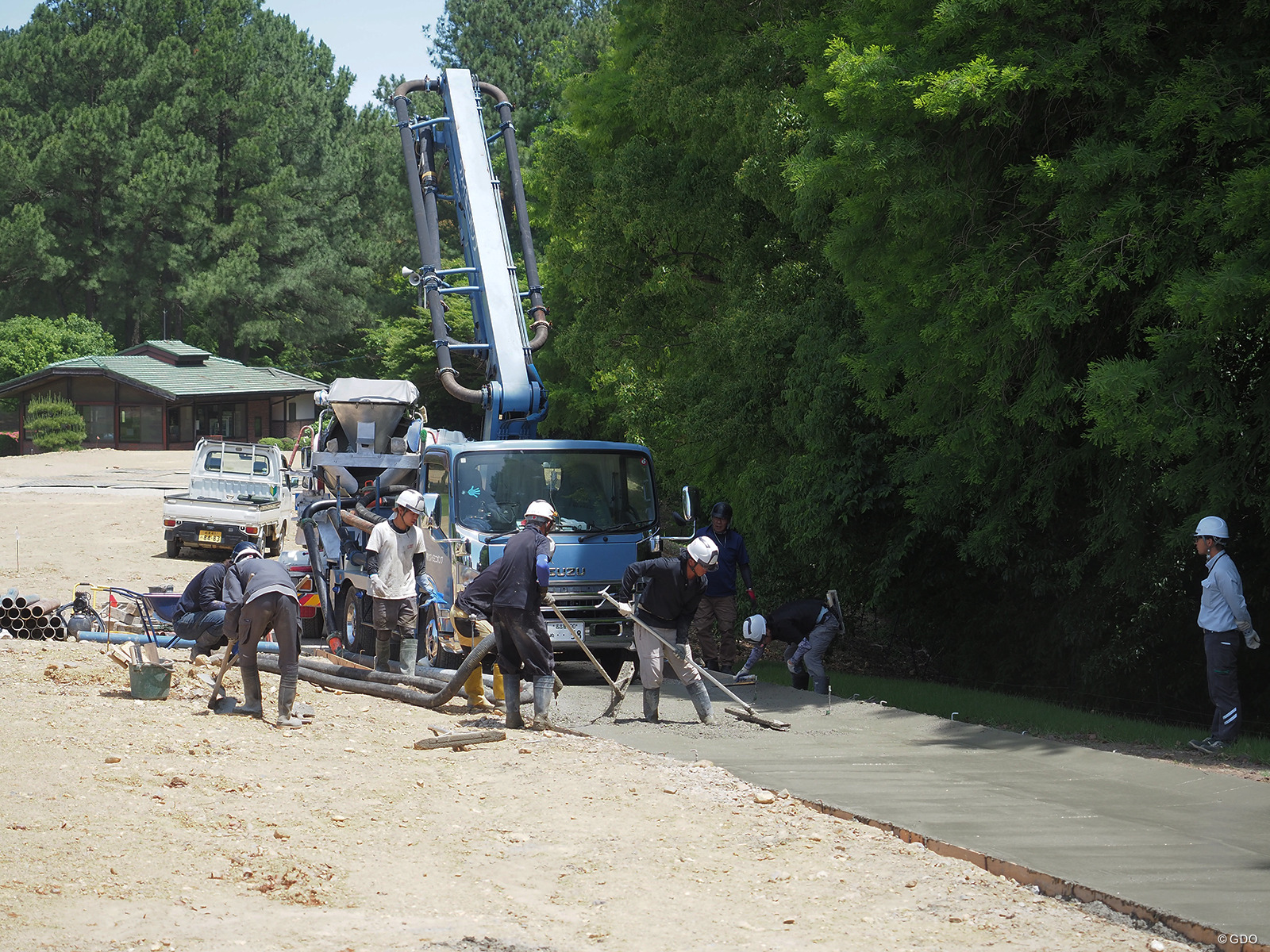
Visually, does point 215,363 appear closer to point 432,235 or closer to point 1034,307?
point 432,235

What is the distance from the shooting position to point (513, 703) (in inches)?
445

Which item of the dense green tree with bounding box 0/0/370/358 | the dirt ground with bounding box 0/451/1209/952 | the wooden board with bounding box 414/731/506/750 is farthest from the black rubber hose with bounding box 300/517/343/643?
the dense green tree with bounding box 0/0/370/358

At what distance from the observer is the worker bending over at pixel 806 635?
45.9 feet

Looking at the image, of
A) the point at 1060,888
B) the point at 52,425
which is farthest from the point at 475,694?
the point at 52,425

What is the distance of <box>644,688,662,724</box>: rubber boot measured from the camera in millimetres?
11688

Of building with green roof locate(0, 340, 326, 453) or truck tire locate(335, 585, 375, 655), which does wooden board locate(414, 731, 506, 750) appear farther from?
building with green roof locate(0, 340, 326, 453)

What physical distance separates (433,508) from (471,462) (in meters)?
0.72

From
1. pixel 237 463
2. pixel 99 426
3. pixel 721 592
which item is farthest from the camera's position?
pixel 99 426

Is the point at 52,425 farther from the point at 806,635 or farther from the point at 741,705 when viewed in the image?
the point at 741,705

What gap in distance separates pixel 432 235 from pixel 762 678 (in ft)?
22.5

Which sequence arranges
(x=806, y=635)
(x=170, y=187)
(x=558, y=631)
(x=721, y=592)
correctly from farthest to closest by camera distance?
(x=170, y=187) < (x=721, y=592) < (x=806, y=635) < (x=558, y=631)

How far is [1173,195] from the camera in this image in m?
11.5

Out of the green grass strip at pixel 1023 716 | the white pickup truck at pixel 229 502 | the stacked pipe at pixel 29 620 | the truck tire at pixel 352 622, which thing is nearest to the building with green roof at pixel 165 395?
the white pickup truck at pixel 229 502

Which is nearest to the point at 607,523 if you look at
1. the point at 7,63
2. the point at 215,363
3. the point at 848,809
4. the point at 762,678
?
the point at 762,678
